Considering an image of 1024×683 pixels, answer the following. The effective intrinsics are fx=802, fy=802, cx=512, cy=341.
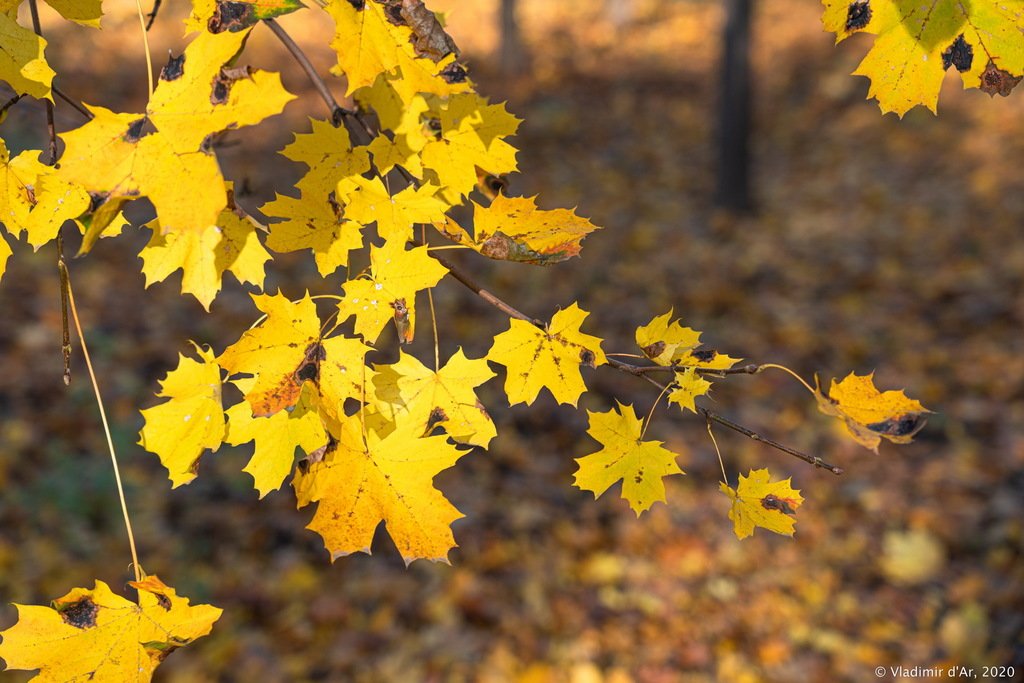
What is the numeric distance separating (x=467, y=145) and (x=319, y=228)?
23 cm

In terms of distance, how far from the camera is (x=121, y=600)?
0.97 metres

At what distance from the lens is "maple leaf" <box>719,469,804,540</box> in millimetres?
962

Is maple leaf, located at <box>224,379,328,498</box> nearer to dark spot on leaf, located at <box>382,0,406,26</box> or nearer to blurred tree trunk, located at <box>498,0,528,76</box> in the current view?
dark spot on leaf, located at <box>382,0,406,26</box>

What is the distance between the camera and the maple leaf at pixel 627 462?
3.26ft

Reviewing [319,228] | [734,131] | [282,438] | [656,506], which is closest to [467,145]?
[319,228]

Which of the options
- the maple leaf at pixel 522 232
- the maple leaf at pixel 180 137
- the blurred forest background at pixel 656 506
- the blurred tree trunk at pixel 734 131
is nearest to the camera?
the maple leaf at pixel 180 137

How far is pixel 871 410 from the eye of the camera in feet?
3.41

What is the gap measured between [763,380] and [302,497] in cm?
430

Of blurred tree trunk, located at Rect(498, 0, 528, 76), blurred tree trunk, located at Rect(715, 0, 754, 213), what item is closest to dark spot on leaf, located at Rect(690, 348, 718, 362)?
blurred tree trunk, located at Rect(715, 0, 754, 213)

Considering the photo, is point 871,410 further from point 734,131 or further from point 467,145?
point 734,131

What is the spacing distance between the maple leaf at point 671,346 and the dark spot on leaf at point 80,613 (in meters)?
0.74

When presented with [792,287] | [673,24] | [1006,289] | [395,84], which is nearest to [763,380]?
[792,287]

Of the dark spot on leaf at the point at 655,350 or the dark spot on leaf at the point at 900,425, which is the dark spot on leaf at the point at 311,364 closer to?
the dark spot on leaf at the point at 655,350

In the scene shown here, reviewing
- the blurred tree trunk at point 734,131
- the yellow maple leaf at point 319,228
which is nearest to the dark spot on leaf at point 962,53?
the yellow maple leaf at point 319,228
